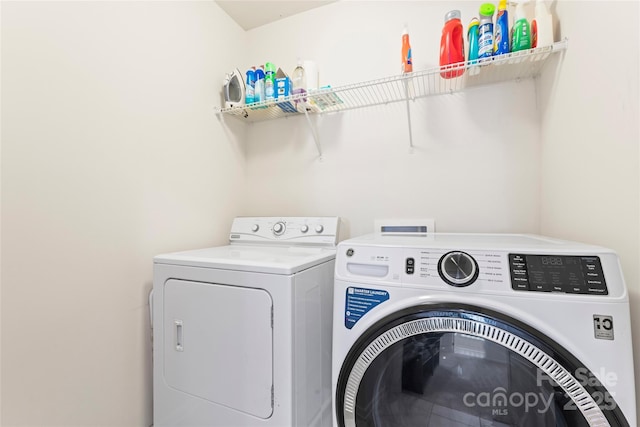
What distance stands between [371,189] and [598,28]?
1062 millimetres

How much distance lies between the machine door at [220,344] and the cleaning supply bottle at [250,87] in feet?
3.76

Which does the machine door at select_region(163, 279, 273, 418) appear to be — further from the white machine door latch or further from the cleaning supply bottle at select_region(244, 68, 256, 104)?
the cleaning supply bottle at select_region(244, 68, 256, 104)

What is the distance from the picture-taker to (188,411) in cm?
112

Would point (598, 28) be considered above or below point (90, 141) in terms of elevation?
above

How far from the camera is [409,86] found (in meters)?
1.50

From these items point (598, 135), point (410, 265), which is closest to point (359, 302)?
point (410, 265)

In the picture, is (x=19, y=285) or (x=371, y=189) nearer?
(x=19, y=285)

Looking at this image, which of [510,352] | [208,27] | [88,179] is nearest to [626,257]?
[510,352]

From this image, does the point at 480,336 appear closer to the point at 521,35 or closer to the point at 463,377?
the point at 463,377

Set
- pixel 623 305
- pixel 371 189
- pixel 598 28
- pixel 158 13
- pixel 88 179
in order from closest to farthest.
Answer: pixel 623 305
pixel 598 28
pixel 88 179
pixel 158 13
pixel 371 189

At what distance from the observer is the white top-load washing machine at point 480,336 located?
63 centimetres

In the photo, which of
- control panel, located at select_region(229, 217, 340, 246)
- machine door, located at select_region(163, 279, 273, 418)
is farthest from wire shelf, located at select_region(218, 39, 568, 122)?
machine door, located at select_region(163, 279, 273, 418)

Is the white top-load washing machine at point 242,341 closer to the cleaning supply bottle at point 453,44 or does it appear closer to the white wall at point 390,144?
the white wall at point 390,144

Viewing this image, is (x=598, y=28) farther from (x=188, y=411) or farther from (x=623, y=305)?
(x=188, y=411)
